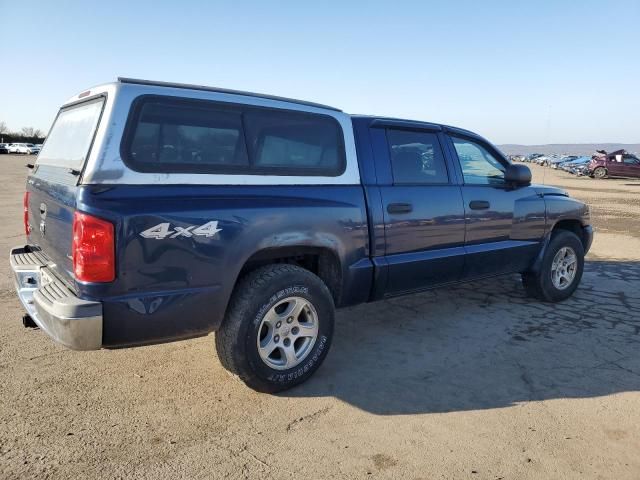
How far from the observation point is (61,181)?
2988 mm

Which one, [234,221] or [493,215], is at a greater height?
[234,221]

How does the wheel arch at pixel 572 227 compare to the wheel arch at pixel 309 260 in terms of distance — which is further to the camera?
the wheel arch at pixel 572 227

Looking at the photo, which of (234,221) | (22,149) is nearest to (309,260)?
(234,221)

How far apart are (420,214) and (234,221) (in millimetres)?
1735

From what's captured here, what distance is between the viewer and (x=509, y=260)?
496 centimetres

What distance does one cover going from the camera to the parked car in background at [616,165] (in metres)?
29.9

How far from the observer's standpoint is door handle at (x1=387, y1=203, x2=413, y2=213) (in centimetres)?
384

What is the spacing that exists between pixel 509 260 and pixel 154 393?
3523 millimetres

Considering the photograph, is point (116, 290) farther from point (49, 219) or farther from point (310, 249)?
point (310, 249)

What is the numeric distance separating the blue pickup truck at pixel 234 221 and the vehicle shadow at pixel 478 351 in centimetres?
46

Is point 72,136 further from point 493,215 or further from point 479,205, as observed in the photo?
point 493,215

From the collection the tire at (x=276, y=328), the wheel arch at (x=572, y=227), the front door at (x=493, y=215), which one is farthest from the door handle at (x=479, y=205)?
the tire at (x=276, y=328)

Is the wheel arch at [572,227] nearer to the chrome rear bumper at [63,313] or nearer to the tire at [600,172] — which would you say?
the chrome rear bumper at [63,313]

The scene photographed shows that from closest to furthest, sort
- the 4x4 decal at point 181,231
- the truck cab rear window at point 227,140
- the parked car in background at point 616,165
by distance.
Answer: the 4x4 decal at point 181,231 < the truck cab rear window at point 227,140 < the parked car in background at point 616,165
